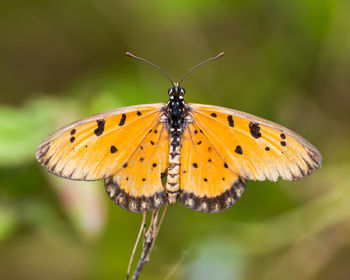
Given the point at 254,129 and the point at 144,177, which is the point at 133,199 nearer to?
the point at 144,177

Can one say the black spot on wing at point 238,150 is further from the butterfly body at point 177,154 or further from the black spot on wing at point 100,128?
the black spot on wing at point 100,128

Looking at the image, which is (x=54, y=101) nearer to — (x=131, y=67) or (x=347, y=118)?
(x=131, y=67)

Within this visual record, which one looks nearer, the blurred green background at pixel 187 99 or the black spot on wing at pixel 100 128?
the black spot on wing at pixel 100 128

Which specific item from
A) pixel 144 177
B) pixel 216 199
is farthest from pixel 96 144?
pixel 216 199

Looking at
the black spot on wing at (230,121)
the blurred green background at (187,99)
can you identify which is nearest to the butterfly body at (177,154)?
the black spot on wing at (230,121)

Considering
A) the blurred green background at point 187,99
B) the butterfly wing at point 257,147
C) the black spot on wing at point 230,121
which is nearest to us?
the butterfly wing at point 257,147

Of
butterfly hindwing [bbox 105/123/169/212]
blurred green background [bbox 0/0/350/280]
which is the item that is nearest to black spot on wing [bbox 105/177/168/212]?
butterfly hindwing [bbox 105/123/169/212]

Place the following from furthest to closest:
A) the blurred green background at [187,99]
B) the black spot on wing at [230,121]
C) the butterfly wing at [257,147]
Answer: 1. the blurred green background at [187,99]
2. the black spot on wing at [230,121]
3. the butterfly wing at [257,147]

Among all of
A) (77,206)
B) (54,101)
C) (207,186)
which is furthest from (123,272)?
(207,186)
